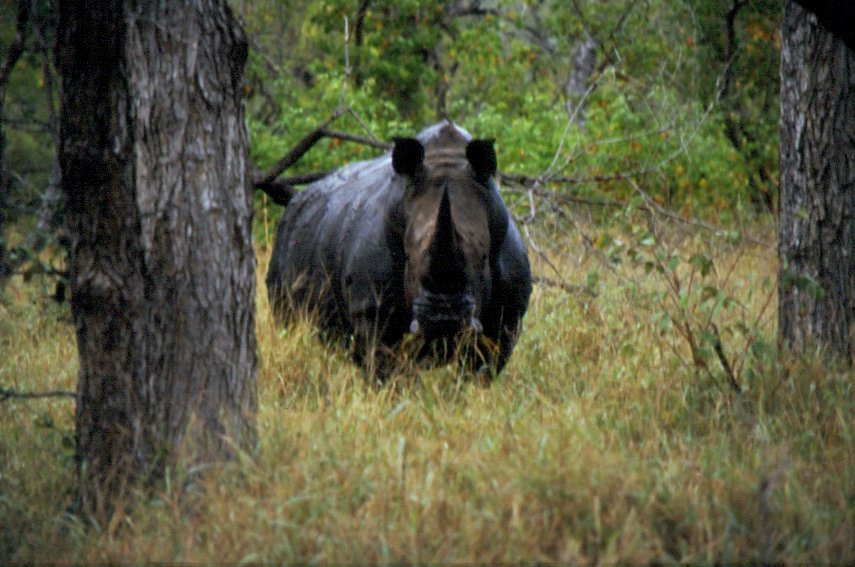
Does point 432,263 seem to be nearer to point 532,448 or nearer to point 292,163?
point 532,448

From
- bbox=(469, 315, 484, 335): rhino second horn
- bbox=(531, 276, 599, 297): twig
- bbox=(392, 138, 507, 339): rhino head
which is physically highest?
bbox=(392, 138, 507, 339): rhino head

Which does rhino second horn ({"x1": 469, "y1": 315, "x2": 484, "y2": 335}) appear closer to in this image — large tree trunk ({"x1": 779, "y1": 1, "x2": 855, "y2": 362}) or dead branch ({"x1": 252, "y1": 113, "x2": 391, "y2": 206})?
large tree trunk ({"x1": 779, "y1": 1, "x2": 855, "y2": 362})

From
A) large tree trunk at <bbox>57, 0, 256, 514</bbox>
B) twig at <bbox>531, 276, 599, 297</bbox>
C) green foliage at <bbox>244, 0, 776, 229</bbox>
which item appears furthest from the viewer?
green foliage at <bbox>244, 0, 776, 229</bbox>

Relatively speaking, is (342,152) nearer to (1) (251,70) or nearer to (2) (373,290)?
(1) (251,70)

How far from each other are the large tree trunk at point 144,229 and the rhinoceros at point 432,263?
157cm

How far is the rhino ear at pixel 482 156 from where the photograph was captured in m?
6.04

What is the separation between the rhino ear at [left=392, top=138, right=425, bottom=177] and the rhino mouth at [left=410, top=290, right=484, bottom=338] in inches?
28.4

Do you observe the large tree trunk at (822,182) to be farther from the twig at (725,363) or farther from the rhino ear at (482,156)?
the rhino ear at (482,156)

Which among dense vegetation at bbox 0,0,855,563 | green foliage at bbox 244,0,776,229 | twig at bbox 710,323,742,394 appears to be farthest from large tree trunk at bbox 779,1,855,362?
green foliage at bbox 244,0,776,229

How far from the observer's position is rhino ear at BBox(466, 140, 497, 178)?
19.8ft

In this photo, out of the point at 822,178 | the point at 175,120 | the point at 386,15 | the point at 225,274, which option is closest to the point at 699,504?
the point at 225,274

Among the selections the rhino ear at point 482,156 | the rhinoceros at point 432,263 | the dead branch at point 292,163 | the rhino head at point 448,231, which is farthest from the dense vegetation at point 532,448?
the dead branch at point 292,163

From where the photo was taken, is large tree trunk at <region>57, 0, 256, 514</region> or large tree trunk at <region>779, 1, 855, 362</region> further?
large tree trunk at <region>779, 1, 855, 362</region>

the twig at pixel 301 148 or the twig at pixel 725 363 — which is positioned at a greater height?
the twig at pixel 301 148
